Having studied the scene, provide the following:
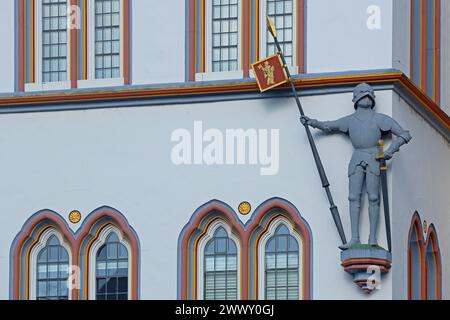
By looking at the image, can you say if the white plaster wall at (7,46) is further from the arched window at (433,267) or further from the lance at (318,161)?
the arched window at (433,267)

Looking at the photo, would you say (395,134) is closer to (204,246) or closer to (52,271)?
(204,246)

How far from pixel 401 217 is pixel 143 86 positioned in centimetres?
511

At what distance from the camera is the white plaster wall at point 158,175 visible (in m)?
51.2

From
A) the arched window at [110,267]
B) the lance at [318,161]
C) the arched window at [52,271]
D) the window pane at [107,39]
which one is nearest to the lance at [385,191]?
the lance at [318,161]

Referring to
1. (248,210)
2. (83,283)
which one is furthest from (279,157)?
(83,283)

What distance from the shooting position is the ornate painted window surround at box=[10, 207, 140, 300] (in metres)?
52.2

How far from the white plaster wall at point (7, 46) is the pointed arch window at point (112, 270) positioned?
3.37m

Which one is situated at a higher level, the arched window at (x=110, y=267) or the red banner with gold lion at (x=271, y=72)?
the red banner with gold lion at (x=271, y=72)

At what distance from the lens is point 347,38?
169 feet

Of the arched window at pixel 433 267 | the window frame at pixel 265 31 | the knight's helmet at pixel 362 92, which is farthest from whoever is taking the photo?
the arched window at pixel 433 267

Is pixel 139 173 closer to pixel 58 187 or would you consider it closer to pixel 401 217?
pixel 58 187

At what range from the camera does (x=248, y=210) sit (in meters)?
51.6

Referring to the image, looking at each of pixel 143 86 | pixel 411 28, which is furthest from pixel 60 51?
pixel 411 28
